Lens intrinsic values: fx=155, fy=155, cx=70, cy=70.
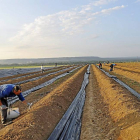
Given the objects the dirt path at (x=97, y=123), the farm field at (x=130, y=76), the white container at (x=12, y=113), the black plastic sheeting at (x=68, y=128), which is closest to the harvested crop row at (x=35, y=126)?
the black plastic sheeting at (x=68, y=128)

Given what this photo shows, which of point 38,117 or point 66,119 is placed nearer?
point 38,117

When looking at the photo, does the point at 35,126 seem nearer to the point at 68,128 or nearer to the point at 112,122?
the point at 68,128

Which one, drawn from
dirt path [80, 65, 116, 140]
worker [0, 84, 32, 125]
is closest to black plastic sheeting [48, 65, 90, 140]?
dirt path [80, 65, 116, 140]

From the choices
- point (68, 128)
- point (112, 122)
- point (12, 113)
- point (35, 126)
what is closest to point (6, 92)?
point (12, 113)

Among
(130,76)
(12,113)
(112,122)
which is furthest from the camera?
(130,76)

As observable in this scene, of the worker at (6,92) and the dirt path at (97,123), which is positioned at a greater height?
the worker at (6,92)

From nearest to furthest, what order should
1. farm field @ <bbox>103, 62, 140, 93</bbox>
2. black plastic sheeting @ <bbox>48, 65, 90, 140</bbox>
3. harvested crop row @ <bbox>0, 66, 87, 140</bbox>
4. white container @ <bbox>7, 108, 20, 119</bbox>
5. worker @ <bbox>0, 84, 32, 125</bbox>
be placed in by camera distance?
harvested crop row @ <bbox>0, 66, 87, 140</bbox>, black plastic sheeting @ <bbox>48, 65, 90, 140</bbox>, worker @ <bbox>0, 84, 32, 125</bbox>, white container @ <bbox>7, 108, 20, 119</bbox>, farm field @ <bbox>103, 62, 140, 93</bbox>

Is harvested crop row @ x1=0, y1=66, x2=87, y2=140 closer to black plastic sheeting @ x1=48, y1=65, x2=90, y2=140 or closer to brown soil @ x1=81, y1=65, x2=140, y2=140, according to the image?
black plastic sheeting @ x1=48, y1=65, x2=90, y2=140

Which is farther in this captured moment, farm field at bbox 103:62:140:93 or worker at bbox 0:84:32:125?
farm field at bbox 103:62:140:93

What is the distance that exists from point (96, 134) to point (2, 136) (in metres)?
3.16

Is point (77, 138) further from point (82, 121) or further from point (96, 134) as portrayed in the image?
point (82, 121)

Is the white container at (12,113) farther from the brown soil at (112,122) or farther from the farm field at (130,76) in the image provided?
the farm field at (130,76)

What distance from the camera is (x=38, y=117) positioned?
5887mm

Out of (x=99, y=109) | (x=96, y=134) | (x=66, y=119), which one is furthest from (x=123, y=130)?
(x=99, y=109)
